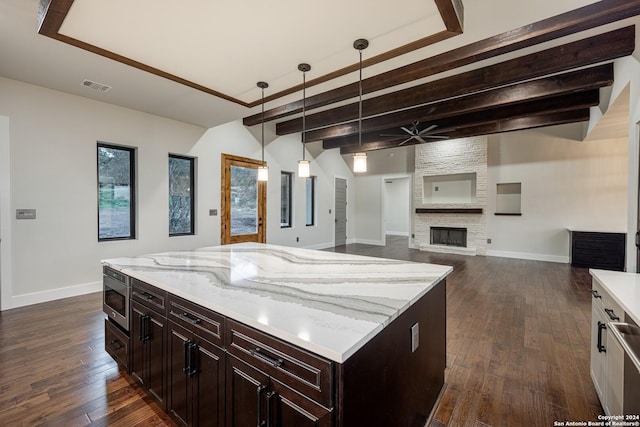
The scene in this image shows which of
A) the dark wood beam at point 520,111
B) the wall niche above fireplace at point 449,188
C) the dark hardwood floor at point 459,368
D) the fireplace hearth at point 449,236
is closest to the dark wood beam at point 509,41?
the dark wood beam at point 520,111

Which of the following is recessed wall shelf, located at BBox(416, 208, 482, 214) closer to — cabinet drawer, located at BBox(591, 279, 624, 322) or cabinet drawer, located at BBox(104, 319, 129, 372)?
cabinet drawer, located at BBox(591, 279, 624, 322)

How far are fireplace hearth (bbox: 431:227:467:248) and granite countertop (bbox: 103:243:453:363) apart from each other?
21.4 ft

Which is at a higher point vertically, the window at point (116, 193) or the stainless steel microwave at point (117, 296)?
the window at point (116, 193)

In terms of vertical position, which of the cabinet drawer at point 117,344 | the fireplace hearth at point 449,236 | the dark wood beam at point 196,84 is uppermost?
the dark wood beam at point 196,84

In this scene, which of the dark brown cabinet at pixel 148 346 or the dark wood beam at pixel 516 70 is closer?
the dark brown cabinet at pixel 148 346

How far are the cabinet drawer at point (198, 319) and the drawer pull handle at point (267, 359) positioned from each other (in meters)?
0.24

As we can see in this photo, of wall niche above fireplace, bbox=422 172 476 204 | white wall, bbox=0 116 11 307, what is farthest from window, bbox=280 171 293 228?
A: white wall, bbox=0 116 11 307

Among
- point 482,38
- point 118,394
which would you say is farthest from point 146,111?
point 482,38

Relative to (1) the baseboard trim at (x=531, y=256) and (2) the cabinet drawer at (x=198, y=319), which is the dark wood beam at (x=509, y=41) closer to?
(2) the cabinet drawer at (x=198, y=319)

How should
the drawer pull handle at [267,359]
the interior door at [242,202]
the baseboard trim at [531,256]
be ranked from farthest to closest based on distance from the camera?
1. the baseboard trim at [531,256]
2. the interior door at [242,202]
3. the drawer pull handle at [267,359]

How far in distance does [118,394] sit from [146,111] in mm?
4023

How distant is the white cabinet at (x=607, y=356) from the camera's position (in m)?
1.44

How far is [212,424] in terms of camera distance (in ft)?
4.49

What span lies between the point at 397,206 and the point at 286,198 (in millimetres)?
6485
